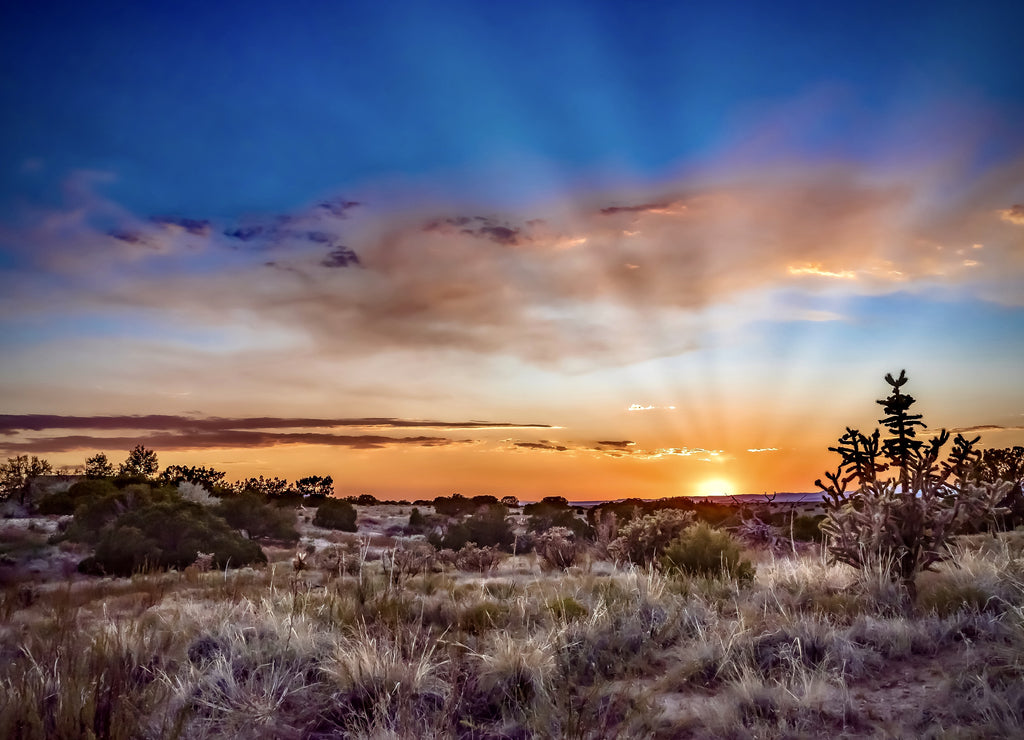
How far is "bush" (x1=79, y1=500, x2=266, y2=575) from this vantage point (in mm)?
17172

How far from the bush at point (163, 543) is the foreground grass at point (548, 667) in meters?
8.27

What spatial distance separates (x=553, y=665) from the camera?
21.1 ft

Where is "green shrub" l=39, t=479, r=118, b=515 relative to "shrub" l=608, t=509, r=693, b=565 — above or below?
below

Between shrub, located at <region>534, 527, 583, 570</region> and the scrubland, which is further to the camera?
shrub, located at <region>534, 527, 583, 570</region>

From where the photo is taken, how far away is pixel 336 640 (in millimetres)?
7023

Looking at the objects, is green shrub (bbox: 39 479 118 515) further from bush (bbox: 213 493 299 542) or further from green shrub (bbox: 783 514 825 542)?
green shrub (bbox: 783 514 825 542)

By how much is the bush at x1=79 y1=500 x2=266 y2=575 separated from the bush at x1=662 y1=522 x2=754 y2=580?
36.6ft

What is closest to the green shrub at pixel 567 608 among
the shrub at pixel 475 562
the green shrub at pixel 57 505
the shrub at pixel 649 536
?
the shrub at pixel 649 536

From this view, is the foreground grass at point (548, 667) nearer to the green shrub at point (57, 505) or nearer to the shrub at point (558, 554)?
the shrub at point (558, 554)

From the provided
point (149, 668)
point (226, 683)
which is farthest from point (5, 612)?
point (226, 683)

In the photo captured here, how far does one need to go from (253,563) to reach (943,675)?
1676 centimetres

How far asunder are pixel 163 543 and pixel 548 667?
16.0 meters

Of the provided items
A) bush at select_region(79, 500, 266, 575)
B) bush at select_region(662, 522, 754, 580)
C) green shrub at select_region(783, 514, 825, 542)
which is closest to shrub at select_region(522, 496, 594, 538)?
Answer: green shrub at select_region(783, 514, 825, 542)

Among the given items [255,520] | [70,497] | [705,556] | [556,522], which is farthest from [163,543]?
[556,522]
